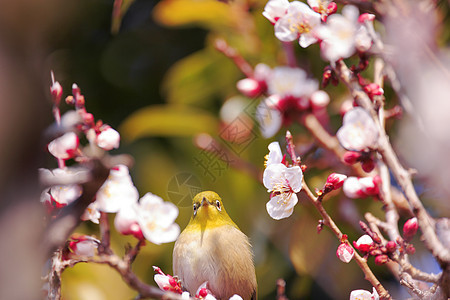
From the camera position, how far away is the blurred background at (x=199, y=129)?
3.98 feet

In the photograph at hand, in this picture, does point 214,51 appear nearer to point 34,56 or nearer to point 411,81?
point 411,81

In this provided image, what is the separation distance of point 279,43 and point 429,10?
0.66m

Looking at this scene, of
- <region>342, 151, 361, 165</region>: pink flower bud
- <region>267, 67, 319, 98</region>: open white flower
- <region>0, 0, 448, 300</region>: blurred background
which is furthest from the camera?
<region>0, 0, 448, 300</region>: blurred background

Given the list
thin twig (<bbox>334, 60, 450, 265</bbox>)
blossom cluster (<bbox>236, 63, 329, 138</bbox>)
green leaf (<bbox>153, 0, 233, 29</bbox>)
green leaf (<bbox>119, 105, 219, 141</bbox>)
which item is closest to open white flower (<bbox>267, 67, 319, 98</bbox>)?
blossom cluster (<bbox>236, 63, 329, 138</bbox>)

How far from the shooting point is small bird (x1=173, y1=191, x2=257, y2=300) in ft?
2.82

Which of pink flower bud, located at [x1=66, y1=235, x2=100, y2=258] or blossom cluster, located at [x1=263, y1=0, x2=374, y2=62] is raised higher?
blossom cluster, located at [x1=263, y1=0, x2=374, y2=62]

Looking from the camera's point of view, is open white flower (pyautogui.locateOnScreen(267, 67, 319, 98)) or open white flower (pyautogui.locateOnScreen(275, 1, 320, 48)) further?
open white flower (pyautogui.locateOnScreen(267, 67, 319, 98))

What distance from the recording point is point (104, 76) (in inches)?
77.4

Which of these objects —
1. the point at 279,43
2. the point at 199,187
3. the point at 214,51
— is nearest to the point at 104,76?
the point at 214,51

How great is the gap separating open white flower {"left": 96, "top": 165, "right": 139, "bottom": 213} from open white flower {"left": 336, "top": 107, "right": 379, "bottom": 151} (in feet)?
0.97

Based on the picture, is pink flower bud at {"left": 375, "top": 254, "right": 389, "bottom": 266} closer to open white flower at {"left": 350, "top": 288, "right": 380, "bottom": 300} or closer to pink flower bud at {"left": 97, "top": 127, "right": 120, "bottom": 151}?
open white flower at {"left": 350, "top": 288, "right": 380, "bottom": 300}

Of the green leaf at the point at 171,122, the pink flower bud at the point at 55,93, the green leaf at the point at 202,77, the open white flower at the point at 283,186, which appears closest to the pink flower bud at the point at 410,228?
the open white flower at the point at 283,186

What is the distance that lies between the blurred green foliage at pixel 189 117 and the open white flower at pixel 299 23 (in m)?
0.27

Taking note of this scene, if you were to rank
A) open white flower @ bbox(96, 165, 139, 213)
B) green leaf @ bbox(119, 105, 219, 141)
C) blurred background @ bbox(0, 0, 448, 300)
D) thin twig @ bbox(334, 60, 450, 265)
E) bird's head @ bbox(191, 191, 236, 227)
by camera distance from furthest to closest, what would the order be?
green leaf @ bbox(119, 105, 219, 141) → blurred background @ bbox(0, 0, 448, 300) → bird's head @ bbox(191, 191, 236, 227) → open white flower @ bbox(96, 165, 139, 213) → thin twig @ bbox(334, 60, 450, 265)
